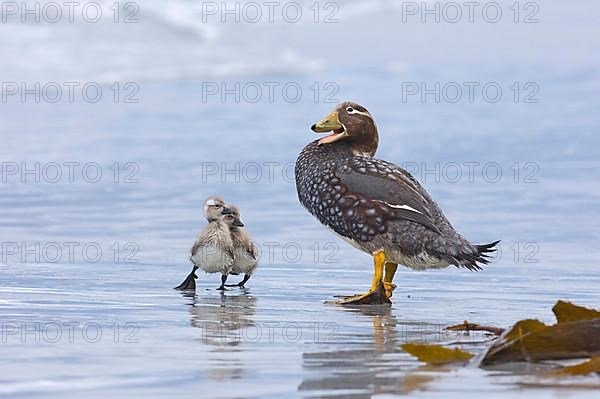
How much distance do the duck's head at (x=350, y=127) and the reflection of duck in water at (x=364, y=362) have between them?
2.04 metres

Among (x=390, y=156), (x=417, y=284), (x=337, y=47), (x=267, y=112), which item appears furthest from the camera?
(x=337, y=47)

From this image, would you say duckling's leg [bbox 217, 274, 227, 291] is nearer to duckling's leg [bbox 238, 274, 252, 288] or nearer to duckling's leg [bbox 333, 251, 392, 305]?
duckling's leg [bbox 238, 274, 252, 288]

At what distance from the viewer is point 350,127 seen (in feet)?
29.0

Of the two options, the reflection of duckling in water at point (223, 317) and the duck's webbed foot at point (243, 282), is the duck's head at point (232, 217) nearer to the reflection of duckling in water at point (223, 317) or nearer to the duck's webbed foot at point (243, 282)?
the duck's webbed foot at point (243, 282)

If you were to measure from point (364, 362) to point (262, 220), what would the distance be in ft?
17.8

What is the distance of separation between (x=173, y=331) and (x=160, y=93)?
12881 millimetres

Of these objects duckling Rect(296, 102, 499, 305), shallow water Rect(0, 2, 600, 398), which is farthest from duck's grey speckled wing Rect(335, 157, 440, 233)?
shallow water Rect(0, 2, 600, 398)

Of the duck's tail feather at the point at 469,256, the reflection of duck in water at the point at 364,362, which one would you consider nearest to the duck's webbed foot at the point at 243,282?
the duck's tail feather at the point at 469,256

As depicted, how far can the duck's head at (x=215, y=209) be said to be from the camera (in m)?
9.05

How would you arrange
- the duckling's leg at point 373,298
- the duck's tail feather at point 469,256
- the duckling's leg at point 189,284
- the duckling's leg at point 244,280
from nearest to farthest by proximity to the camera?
1. the duckling's leg at point 373,298
2. the duck's tail feather at point 469,256
3. the duckling's leg at point 189,284
4. the duckling's leg at point 244,280

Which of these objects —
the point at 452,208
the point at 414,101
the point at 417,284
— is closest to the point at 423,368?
the point at 417,284

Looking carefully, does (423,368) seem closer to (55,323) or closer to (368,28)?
(55,323)

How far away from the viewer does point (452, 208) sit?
1148cm

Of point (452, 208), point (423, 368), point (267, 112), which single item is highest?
point (267, 112)
